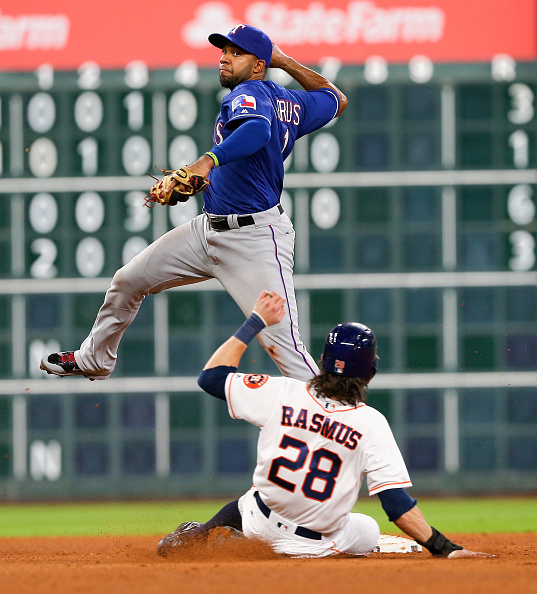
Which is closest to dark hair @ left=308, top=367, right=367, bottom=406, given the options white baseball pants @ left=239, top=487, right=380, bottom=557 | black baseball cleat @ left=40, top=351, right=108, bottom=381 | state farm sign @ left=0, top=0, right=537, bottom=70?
white baseball pants @ left=239, top=487, right=380, bottom=557

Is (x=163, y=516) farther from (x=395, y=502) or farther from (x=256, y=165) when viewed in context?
(x=395, y=502)

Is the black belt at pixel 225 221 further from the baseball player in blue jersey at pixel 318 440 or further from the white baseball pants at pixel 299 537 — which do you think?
the white baseball pants at pixel 299 537

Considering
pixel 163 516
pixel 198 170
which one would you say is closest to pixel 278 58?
pixel 198 170

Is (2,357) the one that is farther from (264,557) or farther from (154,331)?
(264,557)

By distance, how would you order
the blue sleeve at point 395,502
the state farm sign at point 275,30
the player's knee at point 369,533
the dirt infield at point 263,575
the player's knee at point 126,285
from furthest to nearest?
1. the state farm sign at point 275,30
2. the player's knee at point 126,285
3. the player's knee at point 369,533
4. the blue sleeve at point 395,502
5. the dirt infield at point 263,575

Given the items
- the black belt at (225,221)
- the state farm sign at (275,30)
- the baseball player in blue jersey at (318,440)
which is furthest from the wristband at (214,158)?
the state farm sign at (275,30)

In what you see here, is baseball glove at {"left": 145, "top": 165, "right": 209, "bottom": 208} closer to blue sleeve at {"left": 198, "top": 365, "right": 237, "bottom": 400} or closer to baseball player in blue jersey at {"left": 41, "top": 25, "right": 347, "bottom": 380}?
baseball player in blue jersey at {"left": 41, "top": 25, "right": 347, "bottom": 380}
